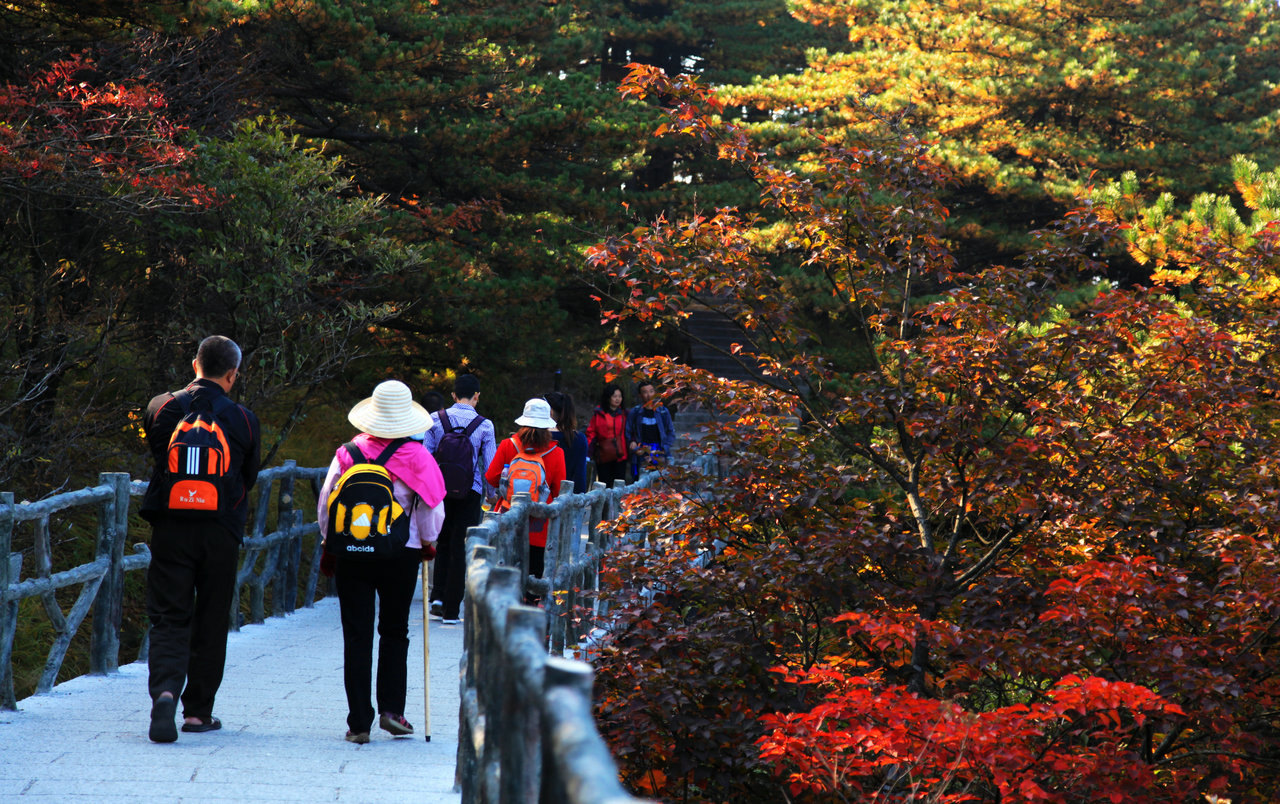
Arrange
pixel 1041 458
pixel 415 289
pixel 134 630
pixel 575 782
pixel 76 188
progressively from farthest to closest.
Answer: pixel 415 289 < pixel 134 630 < pixel 76 188 < pixel 1041 458 < pixel 575 782

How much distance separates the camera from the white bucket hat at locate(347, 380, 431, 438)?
5.00 m

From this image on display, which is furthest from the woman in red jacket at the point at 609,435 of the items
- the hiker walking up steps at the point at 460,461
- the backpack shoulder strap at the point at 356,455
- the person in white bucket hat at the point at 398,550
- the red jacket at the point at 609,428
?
the backpack shoulder strap at the point at 356,455

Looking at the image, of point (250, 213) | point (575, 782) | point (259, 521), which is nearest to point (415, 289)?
point (250, 213)

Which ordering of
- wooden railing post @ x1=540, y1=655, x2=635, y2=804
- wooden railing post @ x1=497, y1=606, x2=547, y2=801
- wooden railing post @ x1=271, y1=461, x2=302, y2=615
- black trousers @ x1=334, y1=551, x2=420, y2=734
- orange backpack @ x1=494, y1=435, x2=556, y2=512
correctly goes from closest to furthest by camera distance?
wooden railing post @ x1=540, y1=655, x2=635, y2=804
wooden railing post @ x1=497, y1=606, x2=547, y2=801
black trousers @ x1=334, y1=551, x2=420, y2=734
orange backpack @ x1=494, y1=435, x2=556, y2=512
wooden railing post @ x1=271, y1=461, x2=302, y2=615

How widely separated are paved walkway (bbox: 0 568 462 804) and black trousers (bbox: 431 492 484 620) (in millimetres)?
1644

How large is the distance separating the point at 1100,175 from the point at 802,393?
1275cm

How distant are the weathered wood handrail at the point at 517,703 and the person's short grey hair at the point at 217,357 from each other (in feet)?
4.41

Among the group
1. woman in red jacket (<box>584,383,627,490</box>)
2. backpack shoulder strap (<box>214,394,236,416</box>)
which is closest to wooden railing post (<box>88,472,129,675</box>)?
backpack shoulder strap (<box>214,394,236,416</box>)

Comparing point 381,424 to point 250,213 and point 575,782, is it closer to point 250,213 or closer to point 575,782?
point 575,782

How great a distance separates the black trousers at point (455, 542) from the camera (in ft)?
27.2

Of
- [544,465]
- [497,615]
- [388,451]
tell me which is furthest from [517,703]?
[544,465]

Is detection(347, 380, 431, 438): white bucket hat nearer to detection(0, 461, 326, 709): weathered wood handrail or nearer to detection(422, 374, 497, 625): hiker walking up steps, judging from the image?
detection(0, 461, 326, 709): weathered wood handrail

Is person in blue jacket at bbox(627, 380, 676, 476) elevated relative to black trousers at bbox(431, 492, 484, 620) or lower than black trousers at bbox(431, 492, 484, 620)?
elevated

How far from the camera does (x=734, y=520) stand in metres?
6.37
